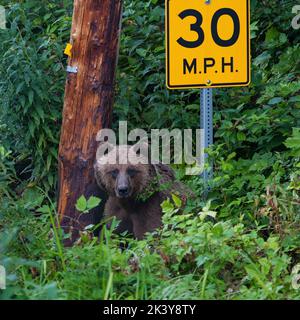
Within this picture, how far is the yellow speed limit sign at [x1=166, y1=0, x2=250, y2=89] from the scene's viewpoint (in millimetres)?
7527

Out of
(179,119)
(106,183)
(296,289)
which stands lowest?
(296,289)

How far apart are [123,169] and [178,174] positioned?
55cm

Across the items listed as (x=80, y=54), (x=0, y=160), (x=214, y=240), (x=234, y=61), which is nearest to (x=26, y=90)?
(x=80, y=54)

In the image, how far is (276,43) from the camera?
10.2m

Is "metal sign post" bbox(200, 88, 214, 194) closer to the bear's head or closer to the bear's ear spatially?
the bear's head

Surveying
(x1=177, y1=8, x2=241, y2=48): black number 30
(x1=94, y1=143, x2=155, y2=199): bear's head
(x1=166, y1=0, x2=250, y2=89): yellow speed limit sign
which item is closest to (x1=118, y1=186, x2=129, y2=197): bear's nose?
(x1=94, y1=143, x2=155, y2=199): bear's head

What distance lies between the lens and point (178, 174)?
332 inches

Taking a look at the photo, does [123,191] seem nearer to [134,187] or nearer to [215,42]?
[134,187]

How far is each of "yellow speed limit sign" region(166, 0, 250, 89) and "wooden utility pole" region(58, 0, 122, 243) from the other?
0.93 m

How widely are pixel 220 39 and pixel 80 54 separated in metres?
1.46

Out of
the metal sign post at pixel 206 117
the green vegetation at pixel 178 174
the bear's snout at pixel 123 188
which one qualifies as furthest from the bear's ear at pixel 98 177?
the metal sign post at pixel 206 117

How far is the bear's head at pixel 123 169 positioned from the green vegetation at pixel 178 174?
46cm

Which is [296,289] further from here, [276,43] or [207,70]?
[276,43]

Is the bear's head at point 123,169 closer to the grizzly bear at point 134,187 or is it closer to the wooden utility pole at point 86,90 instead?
the grizzly bear at point 134,187
